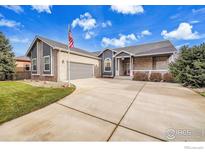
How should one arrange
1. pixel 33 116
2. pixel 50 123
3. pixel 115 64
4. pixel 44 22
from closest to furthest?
pixel 50 123, pixel 33 116, pixel 44 22, pixel 115 64

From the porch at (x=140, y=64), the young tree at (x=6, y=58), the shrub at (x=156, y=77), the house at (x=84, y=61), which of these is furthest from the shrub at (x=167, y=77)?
the young tree at (x=6, y=58)

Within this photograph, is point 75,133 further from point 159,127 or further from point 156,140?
point 159,127

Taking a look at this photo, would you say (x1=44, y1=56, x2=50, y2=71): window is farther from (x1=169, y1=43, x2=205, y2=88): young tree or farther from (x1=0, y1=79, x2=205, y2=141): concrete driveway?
(x1=169, y1=43, x2=205, y2=88): young tree

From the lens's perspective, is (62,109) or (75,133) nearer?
(75,133)

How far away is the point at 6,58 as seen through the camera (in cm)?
1382

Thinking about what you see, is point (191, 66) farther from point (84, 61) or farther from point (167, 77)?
point (84, 61)

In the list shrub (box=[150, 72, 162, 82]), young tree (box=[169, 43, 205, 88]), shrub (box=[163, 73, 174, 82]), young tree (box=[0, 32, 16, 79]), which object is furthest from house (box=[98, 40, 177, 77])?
young tree (box=[0, 32, 16, 79])

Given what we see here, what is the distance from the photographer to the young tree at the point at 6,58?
44.9 ft

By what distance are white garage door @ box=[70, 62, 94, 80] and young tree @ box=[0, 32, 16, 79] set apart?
7748 mm

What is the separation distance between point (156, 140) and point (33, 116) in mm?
3135
